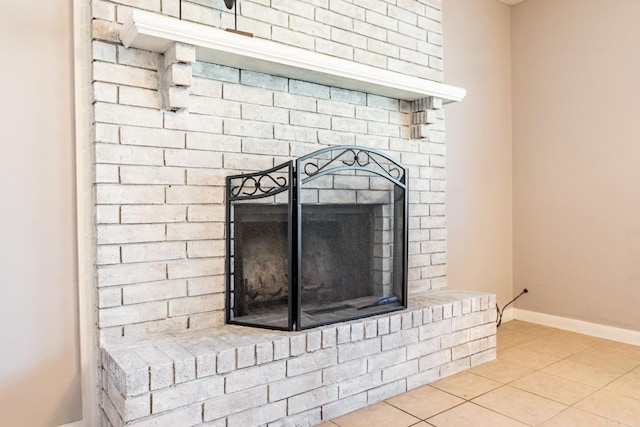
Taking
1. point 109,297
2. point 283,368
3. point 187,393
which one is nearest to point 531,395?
point 283,368

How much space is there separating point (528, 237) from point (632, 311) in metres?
0.81

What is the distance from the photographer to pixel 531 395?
84.8 inches

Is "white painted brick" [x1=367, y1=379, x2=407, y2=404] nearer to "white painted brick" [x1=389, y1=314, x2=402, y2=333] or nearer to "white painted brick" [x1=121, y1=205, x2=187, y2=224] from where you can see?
"white painted brick" [x1=389, y1=314, x2=402, y2=333]

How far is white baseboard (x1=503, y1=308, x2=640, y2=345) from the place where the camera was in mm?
2940

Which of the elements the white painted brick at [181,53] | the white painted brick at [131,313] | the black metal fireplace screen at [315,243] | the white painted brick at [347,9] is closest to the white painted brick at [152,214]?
the black metal fireplace screen at [315,243]

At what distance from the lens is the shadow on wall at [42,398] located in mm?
1675

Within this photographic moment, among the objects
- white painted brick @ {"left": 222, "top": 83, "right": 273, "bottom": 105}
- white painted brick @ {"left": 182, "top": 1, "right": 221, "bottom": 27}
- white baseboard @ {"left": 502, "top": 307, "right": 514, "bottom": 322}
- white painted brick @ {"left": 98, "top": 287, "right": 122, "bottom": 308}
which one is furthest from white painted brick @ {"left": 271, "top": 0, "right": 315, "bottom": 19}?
white baseboard @ {"left": 502, "top": 307, "right": 514, "bottom": 322}

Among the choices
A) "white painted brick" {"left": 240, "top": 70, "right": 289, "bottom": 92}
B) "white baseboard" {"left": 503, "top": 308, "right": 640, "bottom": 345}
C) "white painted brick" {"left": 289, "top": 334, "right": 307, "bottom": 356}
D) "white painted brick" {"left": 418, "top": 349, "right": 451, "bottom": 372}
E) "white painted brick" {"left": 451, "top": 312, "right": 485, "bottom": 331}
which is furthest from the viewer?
"white baseboard" {"left": 503, "top": 308, "right": 640, "bottom": 345}

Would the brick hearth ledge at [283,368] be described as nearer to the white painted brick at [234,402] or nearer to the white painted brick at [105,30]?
the white painted brick at [234,402]

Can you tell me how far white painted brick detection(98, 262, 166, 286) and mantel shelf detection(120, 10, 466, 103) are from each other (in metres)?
0.86

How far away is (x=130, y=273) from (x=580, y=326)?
2.95 metres

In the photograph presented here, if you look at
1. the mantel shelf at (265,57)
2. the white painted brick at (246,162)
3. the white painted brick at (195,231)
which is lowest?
the white painted brick at (195,231)

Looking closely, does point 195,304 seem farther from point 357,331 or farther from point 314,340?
point 357,331

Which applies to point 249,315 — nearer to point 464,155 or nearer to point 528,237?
point 464,155
